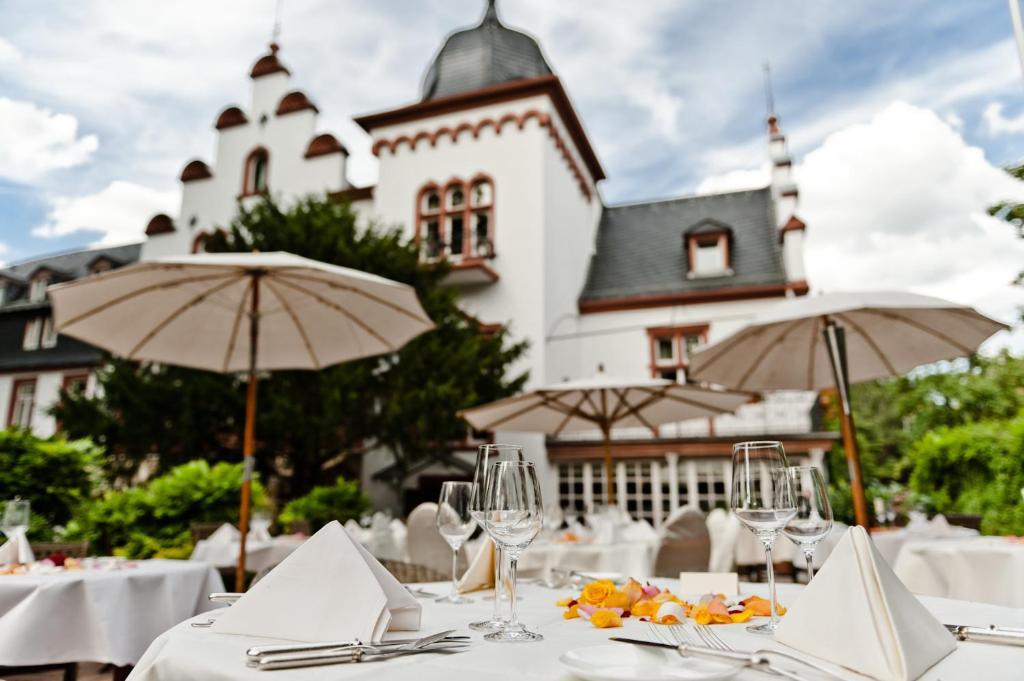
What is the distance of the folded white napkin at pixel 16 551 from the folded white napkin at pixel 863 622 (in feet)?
9.33

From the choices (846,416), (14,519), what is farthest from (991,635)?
(14,519)

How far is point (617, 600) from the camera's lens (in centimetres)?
136

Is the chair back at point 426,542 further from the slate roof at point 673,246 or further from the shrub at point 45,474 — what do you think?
the slate roof at point 673,246

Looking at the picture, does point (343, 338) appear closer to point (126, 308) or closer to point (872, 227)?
point (126, 308)

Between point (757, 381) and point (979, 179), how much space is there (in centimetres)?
696

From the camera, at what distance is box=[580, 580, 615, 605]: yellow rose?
136cm

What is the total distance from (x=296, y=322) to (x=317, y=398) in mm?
5715

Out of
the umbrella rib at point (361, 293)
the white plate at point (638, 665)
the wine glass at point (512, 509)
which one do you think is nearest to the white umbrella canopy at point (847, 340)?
the umbrella rib at point (361, 293)

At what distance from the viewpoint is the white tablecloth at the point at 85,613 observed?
7.23ft

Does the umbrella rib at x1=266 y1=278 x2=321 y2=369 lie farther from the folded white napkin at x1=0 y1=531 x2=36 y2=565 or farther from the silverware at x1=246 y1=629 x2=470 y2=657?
the silverware at x1=246 y1=629 x2=470 y2=657

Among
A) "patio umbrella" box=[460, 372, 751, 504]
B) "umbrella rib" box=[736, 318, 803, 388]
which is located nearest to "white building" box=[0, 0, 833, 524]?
"patio umbrella" box=[460, 372, 751, 504]

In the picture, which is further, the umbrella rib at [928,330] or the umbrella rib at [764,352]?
the umbrella rib at [764,352]

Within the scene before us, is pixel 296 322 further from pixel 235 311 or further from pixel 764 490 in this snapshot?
pixel 764 490

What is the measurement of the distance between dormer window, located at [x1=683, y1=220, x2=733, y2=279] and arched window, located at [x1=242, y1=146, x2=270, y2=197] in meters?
10.2
